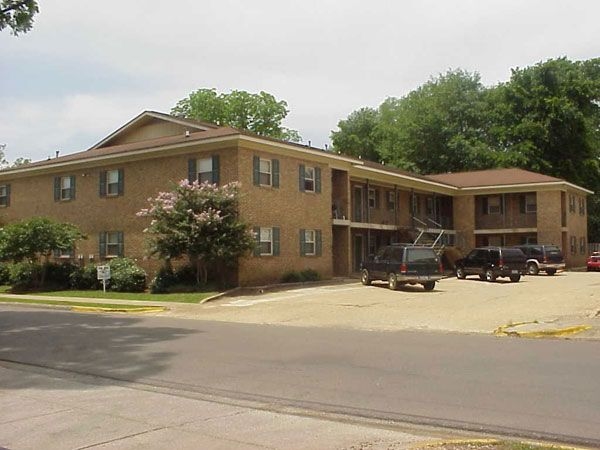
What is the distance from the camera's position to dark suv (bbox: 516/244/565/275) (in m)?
39.8

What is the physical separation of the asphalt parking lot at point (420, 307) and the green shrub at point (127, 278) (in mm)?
5507

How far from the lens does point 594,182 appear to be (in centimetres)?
6369

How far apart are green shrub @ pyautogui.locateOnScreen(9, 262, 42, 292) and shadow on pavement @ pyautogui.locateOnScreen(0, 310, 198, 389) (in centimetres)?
1261

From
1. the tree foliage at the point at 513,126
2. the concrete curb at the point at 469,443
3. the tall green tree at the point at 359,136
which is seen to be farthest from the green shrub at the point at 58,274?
the tall green tree at the point at 359,136

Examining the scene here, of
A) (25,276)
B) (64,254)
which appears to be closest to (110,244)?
(64,254)

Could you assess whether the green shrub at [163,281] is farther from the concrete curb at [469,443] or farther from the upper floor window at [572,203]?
the upper floor window at [572,203]

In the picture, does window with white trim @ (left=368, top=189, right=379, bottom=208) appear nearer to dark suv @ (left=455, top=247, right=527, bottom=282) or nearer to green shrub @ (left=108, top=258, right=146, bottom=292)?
dark suv @ (left=455, top=247, right=527, bottom=282)

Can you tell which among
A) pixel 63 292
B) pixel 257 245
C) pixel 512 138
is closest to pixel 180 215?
pixel 257 245

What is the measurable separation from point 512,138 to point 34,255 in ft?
141

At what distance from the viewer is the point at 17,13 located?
65.0ft

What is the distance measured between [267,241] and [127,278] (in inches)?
240

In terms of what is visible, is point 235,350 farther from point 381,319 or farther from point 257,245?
point 257,245

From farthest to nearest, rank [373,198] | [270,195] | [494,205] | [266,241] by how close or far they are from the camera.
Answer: [494,205]
[373,198]
[270,195]
[266,241]

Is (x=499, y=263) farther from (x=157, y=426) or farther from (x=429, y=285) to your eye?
(x=157, y=426)
